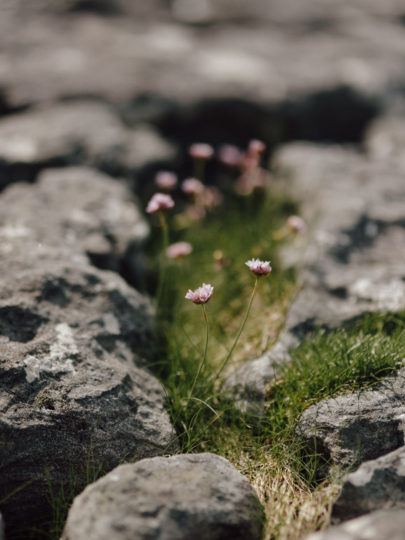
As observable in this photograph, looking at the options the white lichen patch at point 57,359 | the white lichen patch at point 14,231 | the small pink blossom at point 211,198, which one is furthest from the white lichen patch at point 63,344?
the small pink blossom at point 211,198

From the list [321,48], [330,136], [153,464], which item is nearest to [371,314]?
[153,464]

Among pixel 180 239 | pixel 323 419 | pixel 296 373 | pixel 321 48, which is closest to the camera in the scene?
pixel 323 419

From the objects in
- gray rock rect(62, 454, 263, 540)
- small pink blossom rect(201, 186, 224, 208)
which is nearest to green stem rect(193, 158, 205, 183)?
small pink blossom rect(201, 186, 224, 208)

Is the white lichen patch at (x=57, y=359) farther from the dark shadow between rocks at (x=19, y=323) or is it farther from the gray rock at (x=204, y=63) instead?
the gray rock at (x=204, y=63)

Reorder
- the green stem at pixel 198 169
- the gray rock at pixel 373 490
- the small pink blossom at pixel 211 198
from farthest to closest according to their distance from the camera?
the green stem at pixel 198 169, the small pink blossom at pixel 211 198, the gray rock at pixel 373 490

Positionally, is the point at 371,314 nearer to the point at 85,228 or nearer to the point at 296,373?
the point at 296,373

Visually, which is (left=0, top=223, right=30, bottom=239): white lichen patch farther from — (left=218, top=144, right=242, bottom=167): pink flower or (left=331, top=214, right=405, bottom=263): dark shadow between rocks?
(left=331, top=214, right=405, bottom=263): dark shadow between rocks
